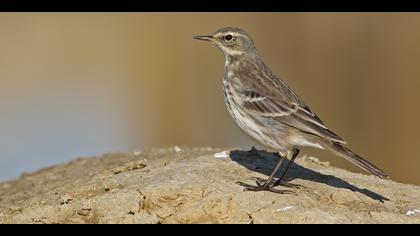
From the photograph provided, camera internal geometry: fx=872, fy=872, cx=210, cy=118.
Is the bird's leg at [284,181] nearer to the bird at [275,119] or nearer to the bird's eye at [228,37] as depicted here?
the bird at [275,119]

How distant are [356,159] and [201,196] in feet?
6.58

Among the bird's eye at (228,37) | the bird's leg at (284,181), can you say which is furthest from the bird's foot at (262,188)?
the bird's eye at (228,37)

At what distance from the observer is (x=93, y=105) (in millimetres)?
22641

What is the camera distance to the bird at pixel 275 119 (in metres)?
10.0

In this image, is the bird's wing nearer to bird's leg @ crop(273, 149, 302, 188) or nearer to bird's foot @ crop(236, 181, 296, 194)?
bird's leg @ crop(273, 149, 302, 188)

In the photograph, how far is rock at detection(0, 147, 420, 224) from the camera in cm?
864

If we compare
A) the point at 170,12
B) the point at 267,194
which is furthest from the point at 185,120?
the point at 267,194

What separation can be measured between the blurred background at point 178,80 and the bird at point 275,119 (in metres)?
6.49

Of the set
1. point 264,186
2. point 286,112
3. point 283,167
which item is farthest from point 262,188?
point 283,167

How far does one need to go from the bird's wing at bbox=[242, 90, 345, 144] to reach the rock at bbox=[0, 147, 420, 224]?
24.9 inches

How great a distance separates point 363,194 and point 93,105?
1381 cm

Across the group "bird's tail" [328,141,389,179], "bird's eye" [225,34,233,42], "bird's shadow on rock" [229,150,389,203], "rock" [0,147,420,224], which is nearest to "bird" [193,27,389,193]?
"bird's tail" [328,141,389,179]

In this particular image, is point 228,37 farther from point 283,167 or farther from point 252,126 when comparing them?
point 283,167
